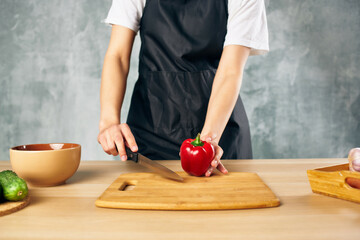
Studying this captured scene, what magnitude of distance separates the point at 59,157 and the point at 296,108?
2.66m

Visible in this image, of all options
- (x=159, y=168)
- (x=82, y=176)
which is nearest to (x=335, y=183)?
(x=159, y=168)

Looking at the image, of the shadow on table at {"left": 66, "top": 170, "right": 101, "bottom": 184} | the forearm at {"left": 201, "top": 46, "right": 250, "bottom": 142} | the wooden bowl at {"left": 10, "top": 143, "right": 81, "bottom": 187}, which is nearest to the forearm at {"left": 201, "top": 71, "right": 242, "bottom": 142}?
the forearm at {"left": 201, "top": 46, "right": 250, "bottom": 142}

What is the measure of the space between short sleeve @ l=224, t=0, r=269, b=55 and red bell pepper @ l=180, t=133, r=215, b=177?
0.52 metres

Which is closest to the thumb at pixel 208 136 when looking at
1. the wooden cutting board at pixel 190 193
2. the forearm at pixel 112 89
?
the wooden cutting board at pixel 190 193

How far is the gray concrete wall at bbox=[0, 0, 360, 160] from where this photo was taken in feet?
9.72

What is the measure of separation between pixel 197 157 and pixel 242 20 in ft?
2.27

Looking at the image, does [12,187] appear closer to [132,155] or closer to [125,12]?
[132,155]

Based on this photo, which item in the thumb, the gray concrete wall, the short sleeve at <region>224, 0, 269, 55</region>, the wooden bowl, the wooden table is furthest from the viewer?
the gray concrete wall

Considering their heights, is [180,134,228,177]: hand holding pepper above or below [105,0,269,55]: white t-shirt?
below

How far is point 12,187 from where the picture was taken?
646mm

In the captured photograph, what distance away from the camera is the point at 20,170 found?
0.78 m

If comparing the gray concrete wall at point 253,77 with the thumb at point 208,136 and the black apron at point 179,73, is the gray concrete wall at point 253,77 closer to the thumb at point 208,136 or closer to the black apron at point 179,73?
the black apron at point 179,73

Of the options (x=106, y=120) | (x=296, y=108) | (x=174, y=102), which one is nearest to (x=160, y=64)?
(x=174, y=102)

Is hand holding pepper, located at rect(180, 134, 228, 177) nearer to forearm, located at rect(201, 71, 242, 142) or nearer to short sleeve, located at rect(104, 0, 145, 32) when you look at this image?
forearm, located at rect(201, 71, 242, 142)
